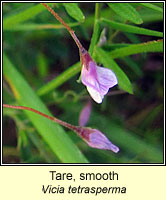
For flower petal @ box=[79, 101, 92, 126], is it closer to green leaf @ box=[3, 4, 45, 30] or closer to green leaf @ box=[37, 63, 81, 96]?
green leaf @ box=[37, 63, 81, 96]

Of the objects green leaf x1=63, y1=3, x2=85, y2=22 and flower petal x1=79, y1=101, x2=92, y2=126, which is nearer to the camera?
green leaf x1=63, y1=3, x2=85, y2=22

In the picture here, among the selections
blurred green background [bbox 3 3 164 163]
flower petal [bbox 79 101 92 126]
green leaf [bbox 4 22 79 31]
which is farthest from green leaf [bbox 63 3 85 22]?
flower petal [bbox 79 101 92 126]

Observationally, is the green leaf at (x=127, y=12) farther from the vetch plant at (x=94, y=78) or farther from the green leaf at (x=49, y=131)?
the green leaf at (x=49, y=131)

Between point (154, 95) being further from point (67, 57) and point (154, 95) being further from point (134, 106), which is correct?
point (67, 57)

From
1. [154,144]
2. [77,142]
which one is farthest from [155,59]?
[77,142]

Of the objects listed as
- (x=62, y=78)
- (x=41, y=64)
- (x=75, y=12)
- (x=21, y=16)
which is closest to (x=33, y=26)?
(x=21, y=16)

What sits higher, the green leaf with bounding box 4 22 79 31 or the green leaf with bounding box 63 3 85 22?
the green leaf with bounding box 4 22 79 31
